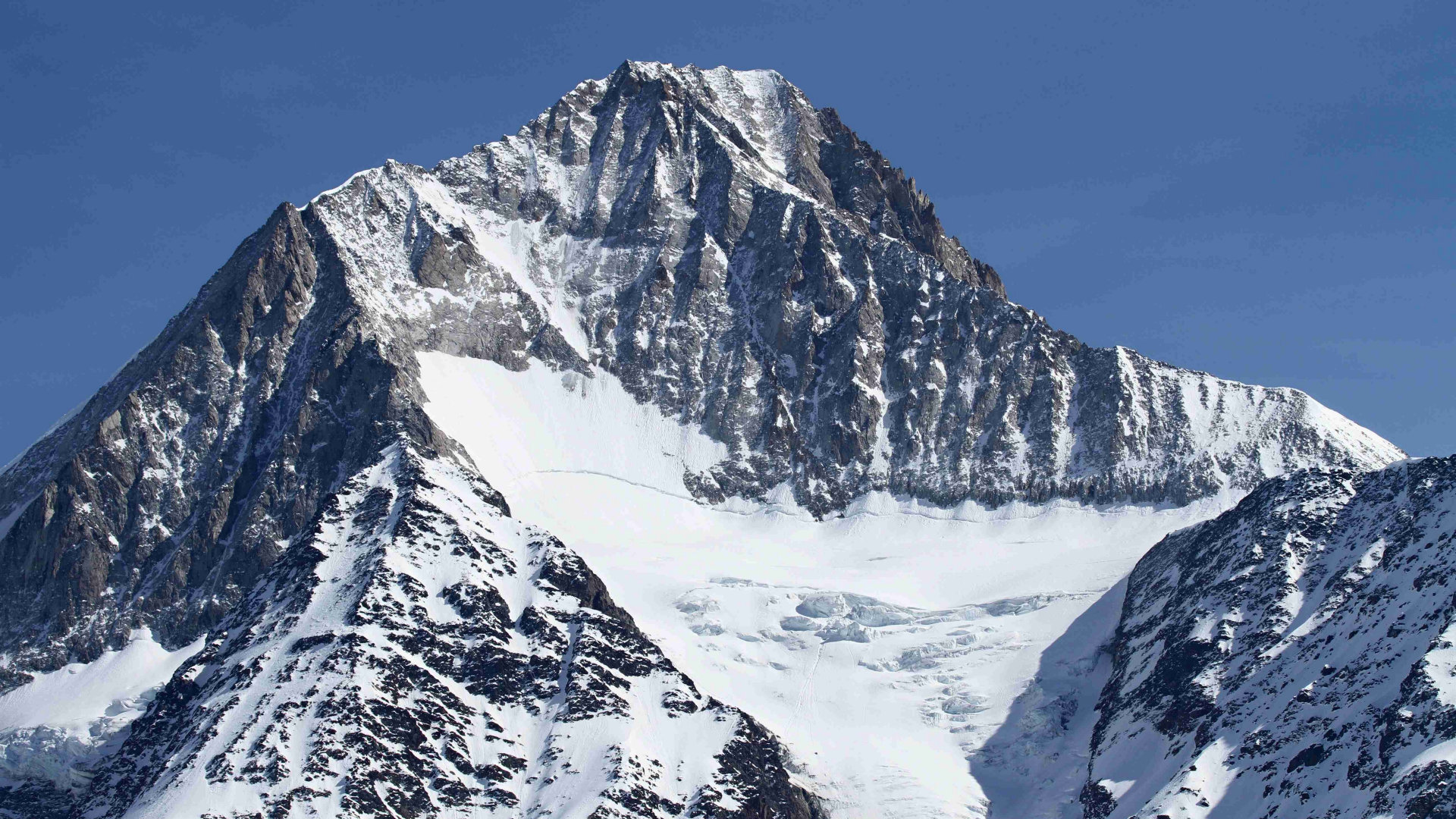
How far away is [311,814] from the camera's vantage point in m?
191

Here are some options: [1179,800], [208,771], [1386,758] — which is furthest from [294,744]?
[1386,758]

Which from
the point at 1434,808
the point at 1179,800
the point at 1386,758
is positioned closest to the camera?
the point at 1434,808

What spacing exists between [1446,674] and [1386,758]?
10.8 m

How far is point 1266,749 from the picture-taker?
197 metres

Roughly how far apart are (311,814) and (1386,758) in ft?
313

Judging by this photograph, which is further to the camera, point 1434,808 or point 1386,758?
point 1386,758

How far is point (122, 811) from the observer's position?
199125mm

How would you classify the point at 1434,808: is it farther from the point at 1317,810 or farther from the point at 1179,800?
the point at 1179,800

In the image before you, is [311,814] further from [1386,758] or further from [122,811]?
[1386,758]

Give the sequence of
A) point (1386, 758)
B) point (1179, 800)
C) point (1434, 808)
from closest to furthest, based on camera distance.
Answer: point (1434, 808) < point (1386, 758) < point (1179, 800)

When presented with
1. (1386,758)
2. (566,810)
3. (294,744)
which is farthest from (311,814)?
(1386,758)

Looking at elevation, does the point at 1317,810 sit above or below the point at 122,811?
below

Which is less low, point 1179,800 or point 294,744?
point 294,744

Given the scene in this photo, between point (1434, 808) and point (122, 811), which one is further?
point (122, 811)
